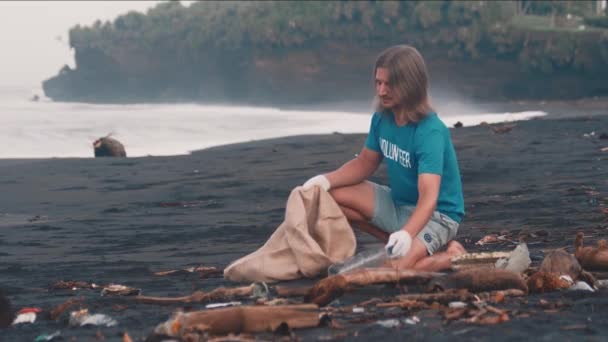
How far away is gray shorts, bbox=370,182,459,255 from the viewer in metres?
6.11

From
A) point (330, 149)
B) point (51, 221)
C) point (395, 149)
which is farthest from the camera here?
point (330, 149)

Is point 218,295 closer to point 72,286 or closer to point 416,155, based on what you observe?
point 72,286

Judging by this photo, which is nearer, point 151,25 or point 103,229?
point 103,229

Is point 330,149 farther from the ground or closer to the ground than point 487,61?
closer to the ground

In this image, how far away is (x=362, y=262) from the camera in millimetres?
5766

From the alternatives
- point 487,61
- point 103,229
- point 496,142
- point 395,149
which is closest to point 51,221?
point 103,229

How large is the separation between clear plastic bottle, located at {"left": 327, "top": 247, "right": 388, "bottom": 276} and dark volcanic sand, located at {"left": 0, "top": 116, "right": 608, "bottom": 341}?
258mm

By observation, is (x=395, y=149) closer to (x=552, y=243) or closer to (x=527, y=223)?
(x=552, y=243)

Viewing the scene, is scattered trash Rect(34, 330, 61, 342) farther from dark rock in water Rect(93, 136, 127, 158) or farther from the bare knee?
dark rock in water Rect(93, 136, 127, 158)

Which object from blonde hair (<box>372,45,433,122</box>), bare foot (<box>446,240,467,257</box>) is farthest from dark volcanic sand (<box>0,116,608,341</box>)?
blonde hair (<box>372,45,433,122</box>)

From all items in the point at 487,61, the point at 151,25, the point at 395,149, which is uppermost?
the point at 151,25

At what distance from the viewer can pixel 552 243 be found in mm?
7324

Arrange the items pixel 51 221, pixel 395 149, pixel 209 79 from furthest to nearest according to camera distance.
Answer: pixel 209 79 < pixel 51 221 < pixel 395 149

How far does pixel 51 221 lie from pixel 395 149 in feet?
18.3
